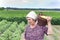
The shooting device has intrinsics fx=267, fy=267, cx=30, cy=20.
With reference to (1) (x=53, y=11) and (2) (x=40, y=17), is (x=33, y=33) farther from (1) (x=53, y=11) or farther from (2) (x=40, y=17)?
(1) (x=53, y=11)

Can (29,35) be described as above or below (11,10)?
above

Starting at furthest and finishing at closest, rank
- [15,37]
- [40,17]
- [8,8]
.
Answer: [8,8] < [15,37] < [40,17]

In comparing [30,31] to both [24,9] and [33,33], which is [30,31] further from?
[24,9]

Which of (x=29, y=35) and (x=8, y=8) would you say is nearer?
(x=29, y=35)

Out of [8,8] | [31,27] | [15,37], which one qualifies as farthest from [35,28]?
[8,8]

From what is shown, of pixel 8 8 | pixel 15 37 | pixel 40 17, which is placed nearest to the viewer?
pixel 40 17

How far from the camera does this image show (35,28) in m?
4.58

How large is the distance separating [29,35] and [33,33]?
0.26 feet

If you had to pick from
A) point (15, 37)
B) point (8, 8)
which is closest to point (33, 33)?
point (15, 37)

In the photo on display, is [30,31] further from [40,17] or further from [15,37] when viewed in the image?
[15,37]

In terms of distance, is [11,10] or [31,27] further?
[11,10]

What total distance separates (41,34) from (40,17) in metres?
0.29

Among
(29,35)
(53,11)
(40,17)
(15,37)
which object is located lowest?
(53,11)

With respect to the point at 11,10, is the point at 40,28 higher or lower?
higher
